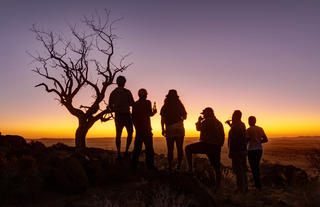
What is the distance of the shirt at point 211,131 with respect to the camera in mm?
9844

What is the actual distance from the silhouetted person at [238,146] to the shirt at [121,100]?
3018 millimetres

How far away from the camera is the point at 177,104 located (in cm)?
997

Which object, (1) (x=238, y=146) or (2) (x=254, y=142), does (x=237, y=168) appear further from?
(2) (x=254, y=142)

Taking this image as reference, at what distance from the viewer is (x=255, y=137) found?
36.0ft

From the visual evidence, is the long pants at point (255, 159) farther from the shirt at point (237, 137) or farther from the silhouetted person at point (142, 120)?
the silhouetted person at point (142, 120)

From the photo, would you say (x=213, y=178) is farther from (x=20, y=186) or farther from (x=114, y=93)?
(x=20, y=186)

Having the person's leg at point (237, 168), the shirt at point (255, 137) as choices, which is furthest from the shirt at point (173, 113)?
the shirt at point (255, 137)

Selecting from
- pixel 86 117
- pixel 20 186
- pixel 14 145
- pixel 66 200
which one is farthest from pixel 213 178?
pixel 86 117

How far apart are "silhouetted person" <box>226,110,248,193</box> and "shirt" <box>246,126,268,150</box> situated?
0.44m

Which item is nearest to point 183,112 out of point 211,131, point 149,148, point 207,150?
point 211,131

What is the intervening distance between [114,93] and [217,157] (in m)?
3.41

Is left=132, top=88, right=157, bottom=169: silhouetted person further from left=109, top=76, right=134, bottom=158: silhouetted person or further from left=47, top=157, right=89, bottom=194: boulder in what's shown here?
left=47, top=157, right=89, bottom=194: boulder

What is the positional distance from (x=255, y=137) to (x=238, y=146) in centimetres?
75

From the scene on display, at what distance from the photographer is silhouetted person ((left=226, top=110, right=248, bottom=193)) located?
10523 millimetres
